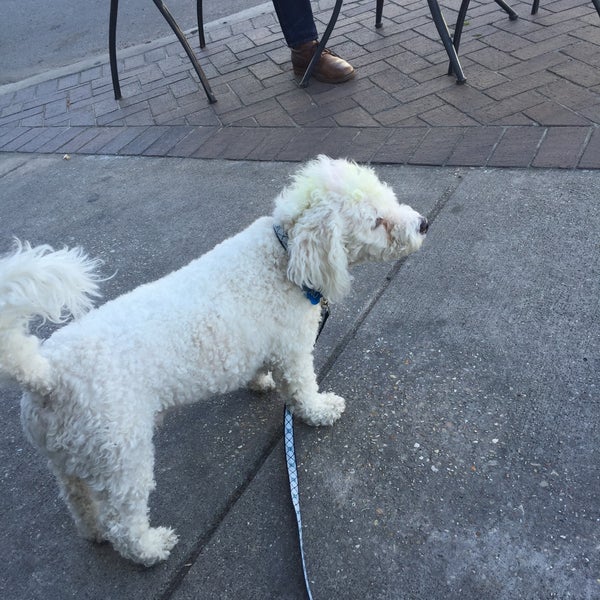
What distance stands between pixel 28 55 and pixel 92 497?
7994 millimetres

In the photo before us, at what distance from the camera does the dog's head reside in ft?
6.80

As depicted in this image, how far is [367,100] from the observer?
468 cm

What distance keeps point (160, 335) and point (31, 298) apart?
475 millimetres

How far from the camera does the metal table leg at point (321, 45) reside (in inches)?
188

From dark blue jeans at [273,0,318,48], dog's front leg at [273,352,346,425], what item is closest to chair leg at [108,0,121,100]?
dark blue jeans at [273,0,318,48]

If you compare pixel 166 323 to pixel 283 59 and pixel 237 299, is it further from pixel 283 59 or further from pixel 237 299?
pixel 283 59

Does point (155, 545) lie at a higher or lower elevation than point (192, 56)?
lower

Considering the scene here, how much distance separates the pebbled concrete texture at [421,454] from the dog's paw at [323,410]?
56mm

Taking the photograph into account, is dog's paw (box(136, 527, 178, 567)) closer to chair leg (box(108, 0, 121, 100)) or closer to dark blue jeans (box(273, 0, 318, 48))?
dark blue jeans (box(273, 0, 318, 48))

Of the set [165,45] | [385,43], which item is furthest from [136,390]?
[165,45]

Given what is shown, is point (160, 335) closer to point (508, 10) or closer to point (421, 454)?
point (421, 454)

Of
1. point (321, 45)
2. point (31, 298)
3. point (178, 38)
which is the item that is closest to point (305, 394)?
point (31, 298)

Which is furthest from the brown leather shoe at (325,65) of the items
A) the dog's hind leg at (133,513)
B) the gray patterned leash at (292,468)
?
the dog's hind leg at (133,513)

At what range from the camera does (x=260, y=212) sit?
12.6 ft
